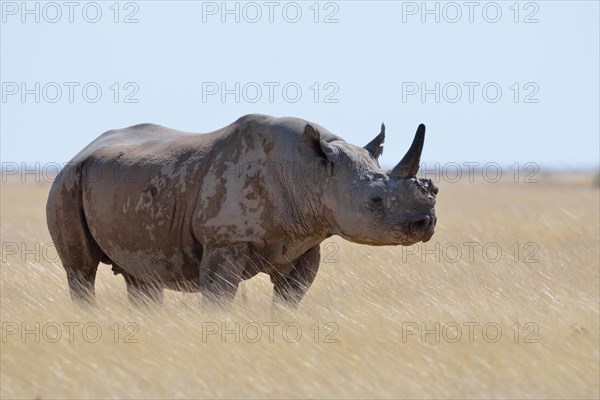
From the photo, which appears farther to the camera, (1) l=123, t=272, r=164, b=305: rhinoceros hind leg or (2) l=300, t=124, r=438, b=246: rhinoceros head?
(1) l=123, t=272, r=164, b=305: rhinoceros hind leg

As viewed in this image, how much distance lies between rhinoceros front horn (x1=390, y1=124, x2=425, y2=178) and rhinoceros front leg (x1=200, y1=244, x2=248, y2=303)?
1.53 m

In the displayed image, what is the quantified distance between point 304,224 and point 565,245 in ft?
24.9

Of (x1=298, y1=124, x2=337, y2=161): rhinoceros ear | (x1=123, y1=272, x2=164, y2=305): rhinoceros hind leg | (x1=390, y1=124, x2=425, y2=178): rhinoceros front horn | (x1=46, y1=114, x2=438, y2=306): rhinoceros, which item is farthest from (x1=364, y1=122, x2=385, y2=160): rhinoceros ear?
(x1=123, y1=272, x2=164, y2=305): rhinoceros hind leg

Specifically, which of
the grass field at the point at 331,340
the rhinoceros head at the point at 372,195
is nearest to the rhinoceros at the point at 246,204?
the rhinoceros head at the point at 372,195

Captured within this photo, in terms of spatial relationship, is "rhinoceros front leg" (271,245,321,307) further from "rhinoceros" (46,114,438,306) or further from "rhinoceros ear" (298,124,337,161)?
"rhinoceros ear" (298,124,337,161)

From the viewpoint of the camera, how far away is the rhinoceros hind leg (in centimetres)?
1054

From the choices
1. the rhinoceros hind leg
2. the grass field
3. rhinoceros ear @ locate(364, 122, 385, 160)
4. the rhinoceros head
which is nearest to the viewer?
the grass field

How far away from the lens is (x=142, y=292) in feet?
35.6

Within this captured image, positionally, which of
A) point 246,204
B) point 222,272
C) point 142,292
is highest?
point 246,204

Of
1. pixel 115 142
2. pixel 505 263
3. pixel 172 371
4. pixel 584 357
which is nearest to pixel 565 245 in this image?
pixel 505 263

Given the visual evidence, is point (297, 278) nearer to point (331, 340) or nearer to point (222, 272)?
point (222, 272)

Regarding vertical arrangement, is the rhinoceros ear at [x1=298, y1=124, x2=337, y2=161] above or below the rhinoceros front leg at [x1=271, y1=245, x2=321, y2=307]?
above

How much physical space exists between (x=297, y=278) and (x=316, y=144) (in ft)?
4.29

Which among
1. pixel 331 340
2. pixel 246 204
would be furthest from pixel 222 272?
pixel 331 340
